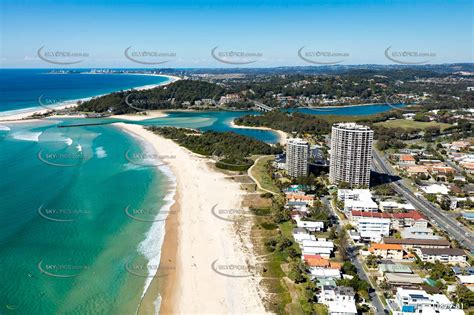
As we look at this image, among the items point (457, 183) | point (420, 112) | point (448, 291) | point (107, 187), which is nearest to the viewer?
point (448, 291)

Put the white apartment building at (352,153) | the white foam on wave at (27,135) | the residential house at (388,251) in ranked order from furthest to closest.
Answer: the white foam on wave at (27,135) → the white apartment building at (352,153) → the residential house at (388,251)

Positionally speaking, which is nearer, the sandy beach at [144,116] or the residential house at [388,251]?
the residential house at [388,251]

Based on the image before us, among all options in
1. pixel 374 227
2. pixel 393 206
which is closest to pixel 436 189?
pixel 393 206

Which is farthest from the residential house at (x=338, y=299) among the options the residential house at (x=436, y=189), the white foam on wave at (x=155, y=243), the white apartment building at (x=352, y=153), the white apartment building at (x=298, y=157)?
the residential house at (x=436, y=189)

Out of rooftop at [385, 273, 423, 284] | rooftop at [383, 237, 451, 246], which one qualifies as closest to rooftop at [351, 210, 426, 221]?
rooftop at [383, 237, 451, 246]

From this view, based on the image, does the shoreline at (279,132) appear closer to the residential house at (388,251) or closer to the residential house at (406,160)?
the residential house at (406,160)

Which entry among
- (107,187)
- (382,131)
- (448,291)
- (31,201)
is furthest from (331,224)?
(382,131)

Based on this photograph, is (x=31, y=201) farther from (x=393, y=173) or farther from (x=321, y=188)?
(x=393, y=173)
